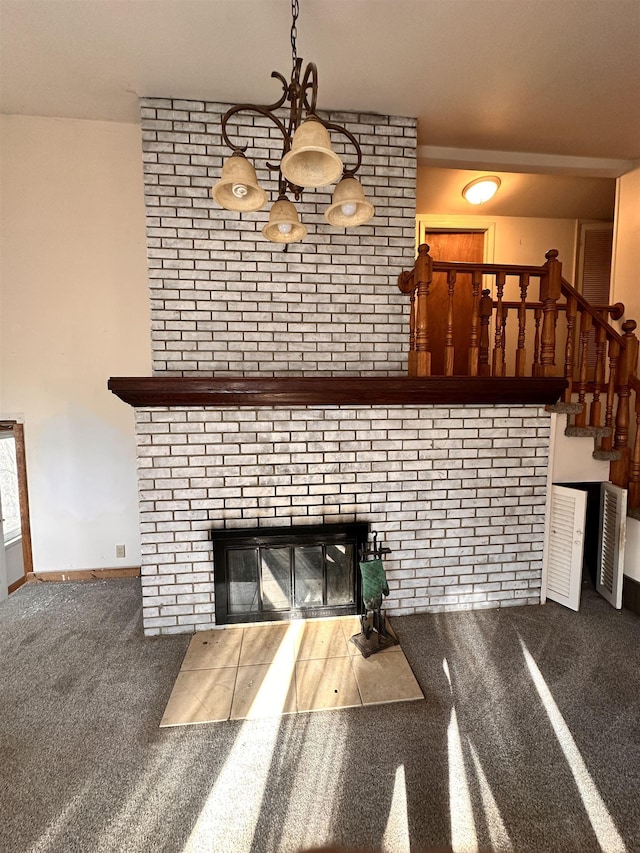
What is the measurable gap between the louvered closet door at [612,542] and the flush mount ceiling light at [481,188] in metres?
2.63

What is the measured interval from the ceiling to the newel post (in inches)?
36.8

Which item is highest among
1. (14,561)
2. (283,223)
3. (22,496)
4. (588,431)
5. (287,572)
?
(283,223)


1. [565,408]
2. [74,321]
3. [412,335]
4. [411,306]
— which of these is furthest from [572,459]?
[74,321]

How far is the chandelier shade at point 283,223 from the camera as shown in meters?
1.60

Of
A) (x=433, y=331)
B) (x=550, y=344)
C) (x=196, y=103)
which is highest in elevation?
(x=196, y=103)

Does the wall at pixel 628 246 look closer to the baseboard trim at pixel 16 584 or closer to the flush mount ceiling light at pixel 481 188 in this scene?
the flush mount ceiling light at pixel 481 188

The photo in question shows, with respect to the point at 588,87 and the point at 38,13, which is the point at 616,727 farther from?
the point at 38,13

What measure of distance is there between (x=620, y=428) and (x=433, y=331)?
1.97 meters

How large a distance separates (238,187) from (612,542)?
3.18 metres

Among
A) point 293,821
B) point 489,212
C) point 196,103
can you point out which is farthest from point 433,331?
point 293,821

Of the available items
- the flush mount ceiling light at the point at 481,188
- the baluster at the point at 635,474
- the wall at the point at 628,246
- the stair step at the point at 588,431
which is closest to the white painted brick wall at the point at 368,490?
the stair step at the point at 588,431

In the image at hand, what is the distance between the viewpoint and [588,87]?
7.52 feet

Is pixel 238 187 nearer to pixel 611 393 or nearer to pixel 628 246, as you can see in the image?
pixel 611 393

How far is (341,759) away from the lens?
163cm
